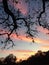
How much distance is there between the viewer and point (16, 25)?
747 inches

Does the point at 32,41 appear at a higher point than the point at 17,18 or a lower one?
lower

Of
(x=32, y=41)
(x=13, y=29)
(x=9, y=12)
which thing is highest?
(x=9, y=12)

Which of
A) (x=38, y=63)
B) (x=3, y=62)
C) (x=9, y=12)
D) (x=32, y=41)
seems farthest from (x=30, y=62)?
(x=9, y=12)

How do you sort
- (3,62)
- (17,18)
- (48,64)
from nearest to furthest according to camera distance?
1. (17,18)
2. (48,64)
3. (3,62)

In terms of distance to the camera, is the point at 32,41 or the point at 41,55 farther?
the point at 41,55

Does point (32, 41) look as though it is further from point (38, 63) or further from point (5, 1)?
point (38, 63)

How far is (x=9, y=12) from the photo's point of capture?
1758 centimetres

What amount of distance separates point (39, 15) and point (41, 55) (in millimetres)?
42933

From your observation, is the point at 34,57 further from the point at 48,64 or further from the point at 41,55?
the point at 48,64

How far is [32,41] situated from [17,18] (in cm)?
313

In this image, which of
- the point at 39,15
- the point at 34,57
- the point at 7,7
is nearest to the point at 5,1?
the point at 7,7

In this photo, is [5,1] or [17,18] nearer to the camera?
[5,1]

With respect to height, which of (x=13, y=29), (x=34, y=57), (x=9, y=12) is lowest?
(x=34, y=57)

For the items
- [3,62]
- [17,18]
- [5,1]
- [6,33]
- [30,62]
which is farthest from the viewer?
[30,62]
